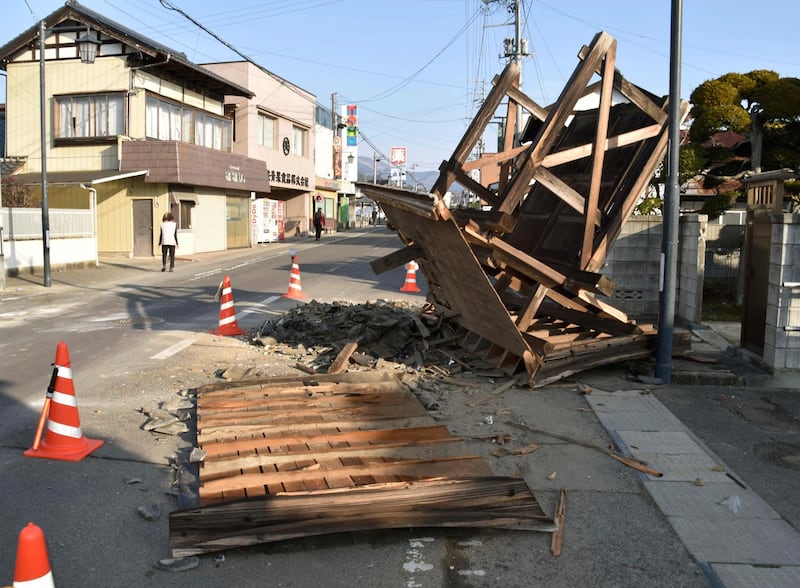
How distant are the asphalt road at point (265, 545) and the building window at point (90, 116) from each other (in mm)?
19771

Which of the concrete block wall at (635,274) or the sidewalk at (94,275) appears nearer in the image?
the concrete block wall at (635,274)

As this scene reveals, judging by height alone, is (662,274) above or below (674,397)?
above

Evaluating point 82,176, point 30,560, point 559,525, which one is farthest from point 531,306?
point 82,176

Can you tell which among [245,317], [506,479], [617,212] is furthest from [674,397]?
[245,317]

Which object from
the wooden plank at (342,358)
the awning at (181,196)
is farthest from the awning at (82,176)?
the wooden plank at (342,358)

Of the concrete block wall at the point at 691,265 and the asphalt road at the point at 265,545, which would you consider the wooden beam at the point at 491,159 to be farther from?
the concrete block wall at the point at 691,265

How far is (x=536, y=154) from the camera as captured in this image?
23.5ft

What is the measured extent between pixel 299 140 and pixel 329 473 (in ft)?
152

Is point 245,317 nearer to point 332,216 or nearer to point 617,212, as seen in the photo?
point 617,212

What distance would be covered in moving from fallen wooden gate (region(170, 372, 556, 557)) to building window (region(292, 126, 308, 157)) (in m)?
42.4

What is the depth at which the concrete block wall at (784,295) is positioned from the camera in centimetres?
753

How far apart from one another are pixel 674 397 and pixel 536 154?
3.00 metres

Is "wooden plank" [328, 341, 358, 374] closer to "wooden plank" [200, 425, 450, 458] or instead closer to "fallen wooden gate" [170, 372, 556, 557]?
"fallen wooden gate" [170, 372, 556, 557]

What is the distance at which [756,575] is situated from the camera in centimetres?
380
